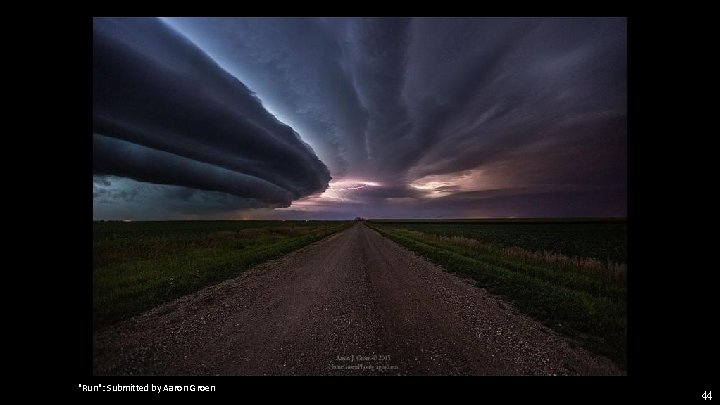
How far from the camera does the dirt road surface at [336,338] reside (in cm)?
376

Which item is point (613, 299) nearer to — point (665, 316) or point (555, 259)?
point (665, 316)

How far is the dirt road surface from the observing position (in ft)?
12.3

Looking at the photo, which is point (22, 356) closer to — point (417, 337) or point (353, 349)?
point (353, 349)

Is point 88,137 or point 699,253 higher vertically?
point 88,137

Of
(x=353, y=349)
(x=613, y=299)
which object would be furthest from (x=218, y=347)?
(x=613, y=299)

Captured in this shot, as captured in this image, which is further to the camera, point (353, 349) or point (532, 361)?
point (353, 349)

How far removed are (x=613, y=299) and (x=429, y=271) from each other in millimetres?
6077

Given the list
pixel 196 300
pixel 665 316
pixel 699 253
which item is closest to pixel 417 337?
pixel 665 316

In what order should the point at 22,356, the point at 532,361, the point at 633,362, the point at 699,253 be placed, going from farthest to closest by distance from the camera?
the point at 699,253, the point at 633,362, the point at 532,361, the point at 22,356

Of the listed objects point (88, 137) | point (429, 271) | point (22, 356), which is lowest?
point (429, 271)

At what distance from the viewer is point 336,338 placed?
4590mm

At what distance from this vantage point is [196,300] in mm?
6828

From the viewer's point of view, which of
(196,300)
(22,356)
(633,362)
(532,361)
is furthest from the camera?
(196,300)

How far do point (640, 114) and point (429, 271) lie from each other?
28.3 ft
